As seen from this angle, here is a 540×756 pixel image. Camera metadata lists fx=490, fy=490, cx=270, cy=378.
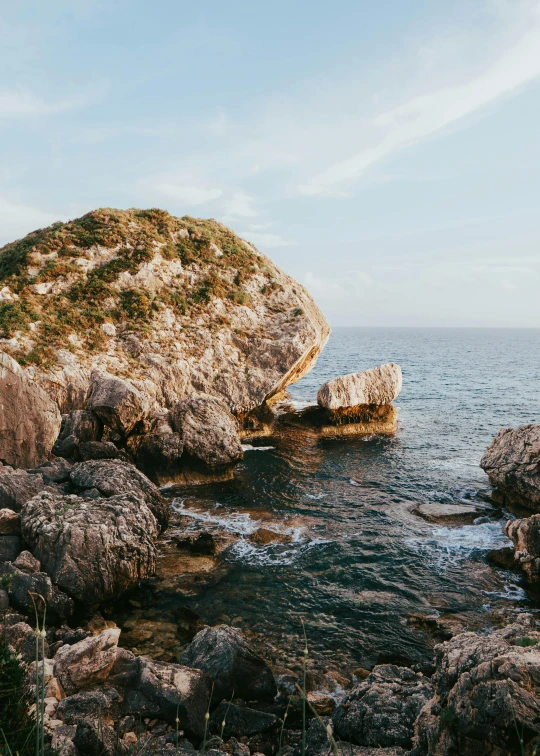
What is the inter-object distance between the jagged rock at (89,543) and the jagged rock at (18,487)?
173 cm

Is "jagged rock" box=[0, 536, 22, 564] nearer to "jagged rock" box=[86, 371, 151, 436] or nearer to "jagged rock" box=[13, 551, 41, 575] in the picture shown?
"jagged rock" box=[13, 551, 41, 575]

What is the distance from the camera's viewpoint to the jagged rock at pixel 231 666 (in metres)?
11.3

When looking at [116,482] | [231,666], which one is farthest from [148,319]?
[231,666]

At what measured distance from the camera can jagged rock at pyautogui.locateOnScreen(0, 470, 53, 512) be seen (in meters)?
18.7

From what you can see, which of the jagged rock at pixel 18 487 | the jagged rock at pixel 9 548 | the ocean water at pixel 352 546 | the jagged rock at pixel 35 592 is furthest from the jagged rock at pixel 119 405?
the jagged rock at pixel 35 592

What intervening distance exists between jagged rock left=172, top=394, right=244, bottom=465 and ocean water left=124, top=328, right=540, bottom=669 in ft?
5.34

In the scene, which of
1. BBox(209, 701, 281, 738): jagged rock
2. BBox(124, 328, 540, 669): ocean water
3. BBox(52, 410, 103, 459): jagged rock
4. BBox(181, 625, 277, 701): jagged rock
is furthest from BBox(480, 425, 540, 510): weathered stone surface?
BBox(52, 410, 103, 459): jagged rock

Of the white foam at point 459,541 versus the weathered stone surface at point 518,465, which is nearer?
the white foam at point 459,541

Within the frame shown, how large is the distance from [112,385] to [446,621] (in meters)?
20.3

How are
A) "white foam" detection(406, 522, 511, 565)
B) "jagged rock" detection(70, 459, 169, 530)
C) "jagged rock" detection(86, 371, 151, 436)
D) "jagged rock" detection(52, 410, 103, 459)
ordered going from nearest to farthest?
"white foam" detection(406, 522, 511, 565) < "jagged rock" detection(70, 459, 169, 530) < "jagged rock" detection(52, 410, 103, 459) < "jagged rock" detection(86, 371, 151, 436)

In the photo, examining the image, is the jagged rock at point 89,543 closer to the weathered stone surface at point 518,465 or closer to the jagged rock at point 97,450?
the jagged rock at point 97,450

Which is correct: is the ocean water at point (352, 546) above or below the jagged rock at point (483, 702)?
below

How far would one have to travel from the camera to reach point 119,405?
2702cm

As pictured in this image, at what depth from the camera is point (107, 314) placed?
37938mm
